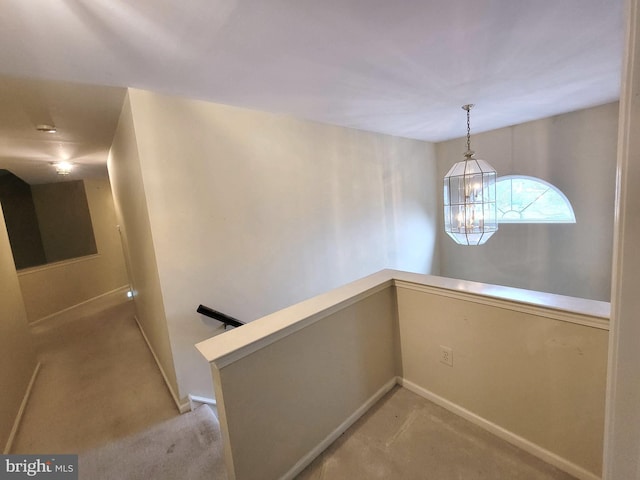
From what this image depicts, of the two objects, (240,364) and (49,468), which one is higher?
(240,364)

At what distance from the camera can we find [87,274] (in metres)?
5.17

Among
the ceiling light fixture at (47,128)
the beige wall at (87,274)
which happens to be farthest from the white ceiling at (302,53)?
the beige wall at (87,274)

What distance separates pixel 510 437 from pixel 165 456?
2127 millimetres

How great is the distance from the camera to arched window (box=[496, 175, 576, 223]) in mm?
3504

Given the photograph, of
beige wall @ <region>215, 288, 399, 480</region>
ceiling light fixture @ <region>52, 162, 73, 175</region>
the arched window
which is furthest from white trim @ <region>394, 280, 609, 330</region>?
ceiling light fixture @ <region>52, 162, 73, 175</region>

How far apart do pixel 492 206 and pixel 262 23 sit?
7.90 feet

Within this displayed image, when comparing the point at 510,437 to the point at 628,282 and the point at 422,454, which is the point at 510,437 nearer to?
the point at 422,454

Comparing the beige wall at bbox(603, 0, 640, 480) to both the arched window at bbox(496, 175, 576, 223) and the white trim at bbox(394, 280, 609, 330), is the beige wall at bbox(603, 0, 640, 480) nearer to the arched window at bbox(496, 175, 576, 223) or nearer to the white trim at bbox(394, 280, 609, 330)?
the white trim at bbox(394, 280, 609, 330)

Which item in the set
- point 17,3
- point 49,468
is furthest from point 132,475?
point 17,3

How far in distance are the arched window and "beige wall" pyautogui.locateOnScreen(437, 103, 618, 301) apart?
8 cm

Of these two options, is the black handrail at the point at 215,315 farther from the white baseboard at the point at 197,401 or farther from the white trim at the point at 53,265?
the white trim at the point at 53,265

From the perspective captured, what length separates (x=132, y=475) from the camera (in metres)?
1.63

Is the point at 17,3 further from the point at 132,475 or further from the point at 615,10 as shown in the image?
the point at 615,10

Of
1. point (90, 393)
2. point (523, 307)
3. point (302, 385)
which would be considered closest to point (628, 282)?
point (523, 307)
